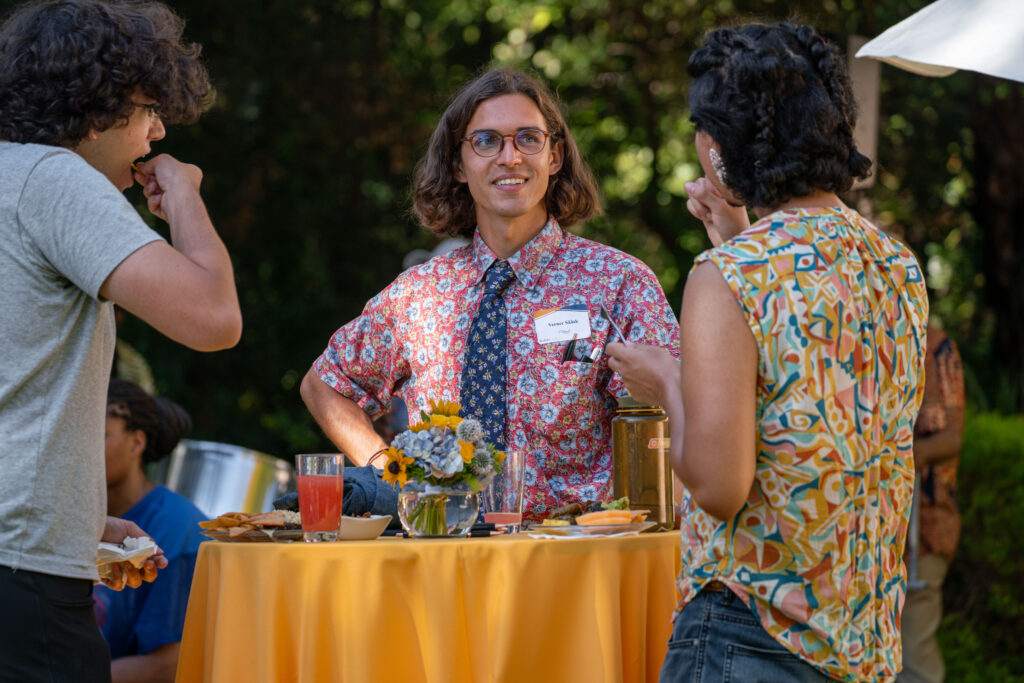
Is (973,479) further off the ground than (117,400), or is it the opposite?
(117,400)

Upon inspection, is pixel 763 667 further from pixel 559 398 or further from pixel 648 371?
pixel 559 398

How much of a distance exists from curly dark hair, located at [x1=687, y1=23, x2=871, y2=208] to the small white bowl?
3.26 feet

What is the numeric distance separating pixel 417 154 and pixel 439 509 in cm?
692

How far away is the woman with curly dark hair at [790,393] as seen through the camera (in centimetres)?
190

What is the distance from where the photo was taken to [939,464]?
19.0 ft

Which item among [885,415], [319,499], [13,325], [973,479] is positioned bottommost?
[973,479]

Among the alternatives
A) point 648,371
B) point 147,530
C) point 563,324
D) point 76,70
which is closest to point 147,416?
point 147,530

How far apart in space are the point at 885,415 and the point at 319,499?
43.1 inches

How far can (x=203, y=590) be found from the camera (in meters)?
2.61

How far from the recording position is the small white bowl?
2.49 m

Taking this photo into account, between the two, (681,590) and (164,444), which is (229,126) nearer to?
(164,444)

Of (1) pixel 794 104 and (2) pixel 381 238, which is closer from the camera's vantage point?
(1) pixel 794 104

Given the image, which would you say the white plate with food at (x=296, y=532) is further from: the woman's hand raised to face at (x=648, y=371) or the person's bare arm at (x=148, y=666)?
the person's bare arm at (x=148, y=666)

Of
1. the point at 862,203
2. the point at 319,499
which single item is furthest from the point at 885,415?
the point at 862,203
